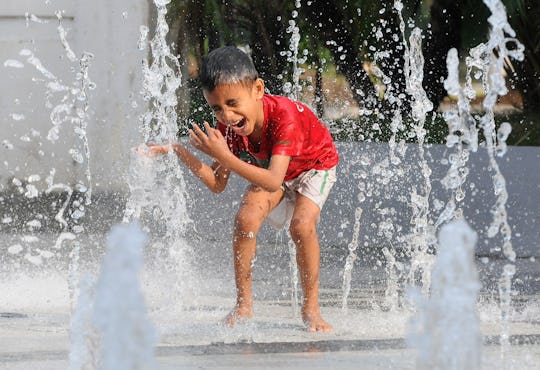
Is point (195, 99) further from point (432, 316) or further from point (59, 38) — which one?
point (432, 316)

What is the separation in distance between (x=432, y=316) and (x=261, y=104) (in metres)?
1.65

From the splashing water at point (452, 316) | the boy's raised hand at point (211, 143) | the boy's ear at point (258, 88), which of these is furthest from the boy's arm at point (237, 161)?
the splashing water at point (452, 316)

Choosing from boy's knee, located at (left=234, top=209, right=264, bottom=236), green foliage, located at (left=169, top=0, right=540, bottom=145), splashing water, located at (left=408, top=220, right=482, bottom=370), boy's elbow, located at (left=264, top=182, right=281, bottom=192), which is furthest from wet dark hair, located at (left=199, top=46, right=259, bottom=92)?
green foliage, located at (left=169, top=0, right=540, bottom=145)

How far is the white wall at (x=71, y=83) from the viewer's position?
8195mm

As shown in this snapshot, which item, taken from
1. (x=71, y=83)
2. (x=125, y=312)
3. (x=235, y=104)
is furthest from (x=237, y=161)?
(x=71, y=83)

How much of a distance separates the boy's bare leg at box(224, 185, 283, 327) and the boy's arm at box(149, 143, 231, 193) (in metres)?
0.11

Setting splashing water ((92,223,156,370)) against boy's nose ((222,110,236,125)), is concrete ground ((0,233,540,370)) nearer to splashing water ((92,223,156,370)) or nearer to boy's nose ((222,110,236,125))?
boy's nose ((222,110,236,125))

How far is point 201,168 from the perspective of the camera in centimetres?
394

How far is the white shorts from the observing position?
4043mm

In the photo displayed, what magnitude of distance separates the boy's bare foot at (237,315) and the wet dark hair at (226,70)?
75 centimetres

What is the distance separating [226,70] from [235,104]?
11 cm

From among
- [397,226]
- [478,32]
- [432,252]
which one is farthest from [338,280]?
[478,32]

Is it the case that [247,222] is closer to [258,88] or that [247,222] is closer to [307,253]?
[307,253]

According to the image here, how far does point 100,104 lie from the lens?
26.9ft
